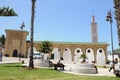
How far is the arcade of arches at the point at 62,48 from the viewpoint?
179 ft

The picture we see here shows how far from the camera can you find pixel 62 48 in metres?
56.8

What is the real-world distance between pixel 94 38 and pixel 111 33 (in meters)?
52.4

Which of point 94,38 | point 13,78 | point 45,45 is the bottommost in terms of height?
point 13,78

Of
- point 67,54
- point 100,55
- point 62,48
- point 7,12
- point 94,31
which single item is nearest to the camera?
point 7,12

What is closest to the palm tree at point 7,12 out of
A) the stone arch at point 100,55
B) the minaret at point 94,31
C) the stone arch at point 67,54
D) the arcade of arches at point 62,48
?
the arcade of arches at point 62,48

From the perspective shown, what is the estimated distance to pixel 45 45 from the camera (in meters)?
36.5

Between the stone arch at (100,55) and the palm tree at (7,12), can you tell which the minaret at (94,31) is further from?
the palm tree at (7,12)

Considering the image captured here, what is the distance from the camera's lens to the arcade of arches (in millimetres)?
54531

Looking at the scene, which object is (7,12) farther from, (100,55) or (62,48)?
(100,55)

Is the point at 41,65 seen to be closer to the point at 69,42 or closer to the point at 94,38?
the point at 69,42

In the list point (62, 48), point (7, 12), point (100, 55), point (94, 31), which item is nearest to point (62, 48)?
point (62, 48)

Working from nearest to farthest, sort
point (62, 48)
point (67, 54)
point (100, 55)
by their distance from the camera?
point (62, 48)
point (67, 54)
point (100, 55)

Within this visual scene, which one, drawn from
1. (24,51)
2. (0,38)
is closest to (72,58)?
(24,51)

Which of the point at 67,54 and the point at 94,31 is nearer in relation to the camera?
the point at 67,54
